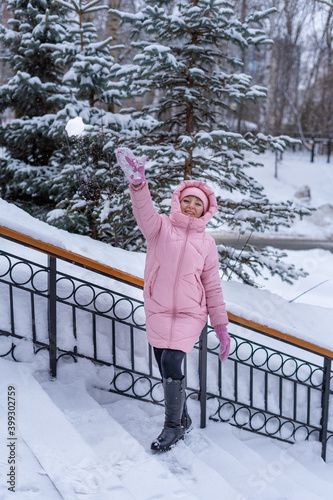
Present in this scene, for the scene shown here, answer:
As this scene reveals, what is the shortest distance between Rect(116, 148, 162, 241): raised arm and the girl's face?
22cm

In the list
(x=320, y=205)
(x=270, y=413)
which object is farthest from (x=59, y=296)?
(x=320, y=205)

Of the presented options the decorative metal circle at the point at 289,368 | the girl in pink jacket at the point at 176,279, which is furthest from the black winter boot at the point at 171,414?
the decorative metal circle at the point at 289,368

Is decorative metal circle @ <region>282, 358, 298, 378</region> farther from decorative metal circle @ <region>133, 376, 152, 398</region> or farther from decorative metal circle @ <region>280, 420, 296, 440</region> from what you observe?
decorative metal circle @ <region>133, 376, 152, 398</region>

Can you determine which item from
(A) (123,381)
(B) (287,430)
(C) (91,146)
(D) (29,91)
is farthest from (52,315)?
(D) (29,91)

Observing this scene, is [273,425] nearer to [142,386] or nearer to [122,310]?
[142,386]

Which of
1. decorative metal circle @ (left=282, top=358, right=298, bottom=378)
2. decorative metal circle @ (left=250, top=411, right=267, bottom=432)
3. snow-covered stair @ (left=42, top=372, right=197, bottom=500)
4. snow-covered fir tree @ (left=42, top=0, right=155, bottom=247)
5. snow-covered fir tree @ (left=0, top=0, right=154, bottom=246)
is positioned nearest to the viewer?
snow-covered stair @ (left=42, top=372, right=197, bottom=500)

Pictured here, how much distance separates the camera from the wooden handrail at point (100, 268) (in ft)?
8.48

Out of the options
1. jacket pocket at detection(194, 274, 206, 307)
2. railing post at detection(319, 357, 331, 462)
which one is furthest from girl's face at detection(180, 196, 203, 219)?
railing post at detection(319, 357, 331, 462)

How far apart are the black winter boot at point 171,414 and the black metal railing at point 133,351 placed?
1.43ft

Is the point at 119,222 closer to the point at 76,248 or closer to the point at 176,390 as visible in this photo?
the point at 76,248

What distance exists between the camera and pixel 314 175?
1955 cm

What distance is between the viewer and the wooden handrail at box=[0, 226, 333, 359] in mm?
2584

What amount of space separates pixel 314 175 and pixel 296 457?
17.8 m

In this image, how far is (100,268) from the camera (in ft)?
9.02
